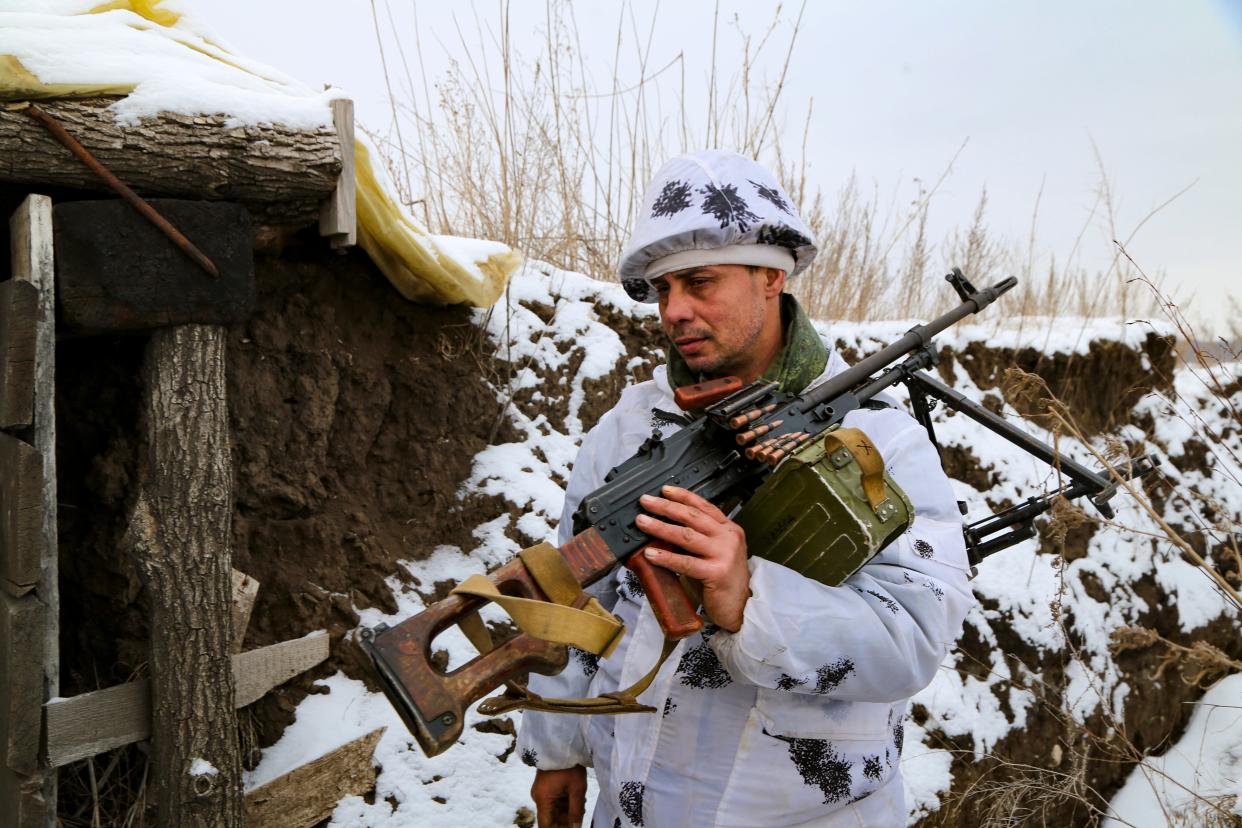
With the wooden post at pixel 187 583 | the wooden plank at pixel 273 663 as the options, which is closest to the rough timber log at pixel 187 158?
the wooden post at pixel 187 583

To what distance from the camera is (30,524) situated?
246 centimetres

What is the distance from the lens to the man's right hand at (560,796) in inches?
75.0

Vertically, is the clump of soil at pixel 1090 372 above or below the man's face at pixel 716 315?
below

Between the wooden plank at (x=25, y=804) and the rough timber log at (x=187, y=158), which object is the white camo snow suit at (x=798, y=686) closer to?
the wooden plank at (x=25, y=804)

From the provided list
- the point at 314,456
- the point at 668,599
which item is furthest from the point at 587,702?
the point at 314,456

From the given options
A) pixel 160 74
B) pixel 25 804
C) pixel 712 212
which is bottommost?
pixel 25 804

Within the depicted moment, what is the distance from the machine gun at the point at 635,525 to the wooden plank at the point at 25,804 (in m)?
1.83

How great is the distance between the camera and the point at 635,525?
4.71 feet

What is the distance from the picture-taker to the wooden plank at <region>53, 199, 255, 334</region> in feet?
8.27

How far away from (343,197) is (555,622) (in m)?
2.22

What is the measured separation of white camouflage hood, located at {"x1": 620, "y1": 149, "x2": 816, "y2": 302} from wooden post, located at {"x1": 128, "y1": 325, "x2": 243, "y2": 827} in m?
1.54

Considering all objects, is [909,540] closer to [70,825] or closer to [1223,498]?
[70,825]

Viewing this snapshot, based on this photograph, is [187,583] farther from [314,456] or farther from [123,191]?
[123,191]

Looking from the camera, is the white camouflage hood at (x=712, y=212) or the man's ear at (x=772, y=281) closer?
the white camouflage hood at (x=712, y=212)
